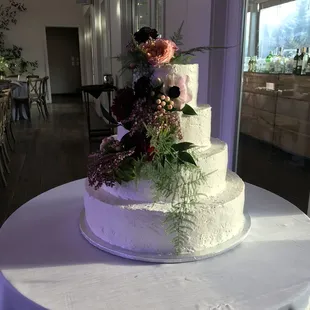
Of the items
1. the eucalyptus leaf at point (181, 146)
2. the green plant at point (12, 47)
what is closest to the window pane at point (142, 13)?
the eucalyptus leaf at point (181, 146)

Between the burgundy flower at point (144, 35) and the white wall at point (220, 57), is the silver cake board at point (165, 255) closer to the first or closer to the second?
the burgundy flower at point (144, 35)

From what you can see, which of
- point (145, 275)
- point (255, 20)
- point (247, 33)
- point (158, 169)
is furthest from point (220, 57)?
point (145, 275)

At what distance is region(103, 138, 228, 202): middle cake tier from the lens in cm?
116

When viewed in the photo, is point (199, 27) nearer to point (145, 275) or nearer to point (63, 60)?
point (145, 275)

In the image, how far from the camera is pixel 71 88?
45.5ft

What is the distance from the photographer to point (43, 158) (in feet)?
15.1

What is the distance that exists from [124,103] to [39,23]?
10197mm

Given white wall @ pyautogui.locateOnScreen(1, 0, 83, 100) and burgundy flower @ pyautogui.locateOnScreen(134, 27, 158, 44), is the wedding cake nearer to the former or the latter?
burgundy flower @ pyautogui.locateOnScreen(134, 27, 158, 44)

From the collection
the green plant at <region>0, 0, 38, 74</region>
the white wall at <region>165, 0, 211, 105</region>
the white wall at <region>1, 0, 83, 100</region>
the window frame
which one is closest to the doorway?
the white wall at <region>1, 0, 83, 100</region>

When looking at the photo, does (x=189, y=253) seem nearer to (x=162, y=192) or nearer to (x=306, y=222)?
(x=162, y=192)

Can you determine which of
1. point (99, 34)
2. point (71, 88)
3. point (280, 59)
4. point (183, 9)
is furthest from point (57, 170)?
point (71, 88)

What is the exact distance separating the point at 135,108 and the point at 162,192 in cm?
29

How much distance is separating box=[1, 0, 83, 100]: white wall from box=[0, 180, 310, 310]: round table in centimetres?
984

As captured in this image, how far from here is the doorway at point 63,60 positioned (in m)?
13.3
